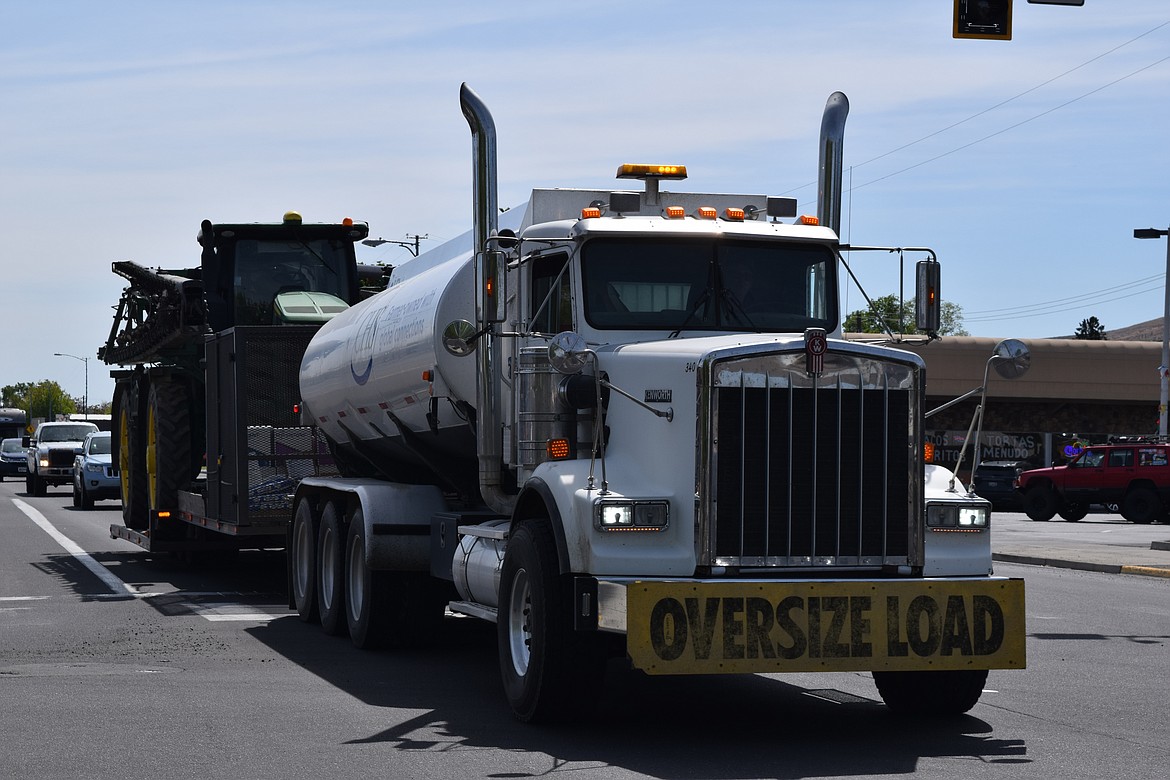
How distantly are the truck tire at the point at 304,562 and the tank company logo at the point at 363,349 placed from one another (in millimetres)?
1538

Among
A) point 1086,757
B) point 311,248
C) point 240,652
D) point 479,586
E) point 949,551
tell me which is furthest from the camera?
point 311,248

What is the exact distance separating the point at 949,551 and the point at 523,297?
3.38 metres

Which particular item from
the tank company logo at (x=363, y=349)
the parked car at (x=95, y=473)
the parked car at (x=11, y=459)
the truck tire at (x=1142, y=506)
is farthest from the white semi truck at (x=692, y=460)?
Answer: the parked car at (x=11, y=459)

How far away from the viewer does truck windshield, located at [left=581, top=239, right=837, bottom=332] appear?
10242 mm

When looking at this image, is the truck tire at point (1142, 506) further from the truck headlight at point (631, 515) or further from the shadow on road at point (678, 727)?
the truck headlight at point (631, 515)

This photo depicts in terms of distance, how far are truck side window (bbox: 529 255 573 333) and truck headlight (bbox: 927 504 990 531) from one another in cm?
257

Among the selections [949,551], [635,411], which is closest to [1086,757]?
[949,551]

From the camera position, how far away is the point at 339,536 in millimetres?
13750

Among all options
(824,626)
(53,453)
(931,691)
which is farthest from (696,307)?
(53,453)

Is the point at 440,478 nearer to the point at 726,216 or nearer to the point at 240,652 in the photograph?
the point at 240,652

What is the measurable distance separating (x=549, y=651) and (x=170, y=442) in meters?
11.8

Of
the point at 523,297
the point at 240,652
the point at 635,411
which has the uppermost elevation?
the point at 523,297

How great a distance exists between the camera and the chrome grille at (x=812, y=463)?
29.0ft

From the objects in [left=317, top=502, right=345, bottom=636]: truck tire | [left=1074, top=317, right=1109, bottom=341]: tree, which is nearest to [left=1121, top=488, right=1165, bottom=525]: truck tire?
[left=317, top=502, right=345, bottom=636]: truck tire
